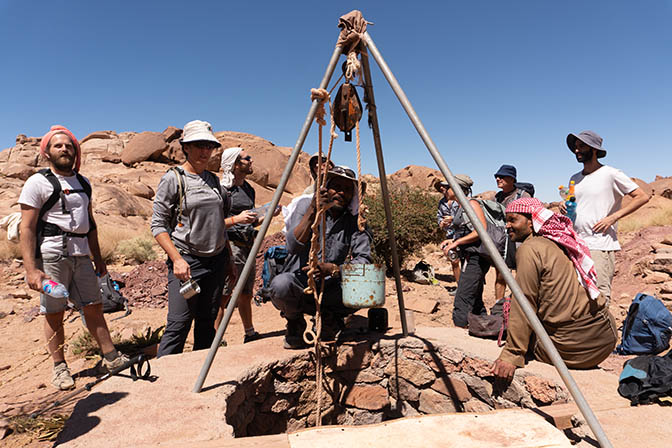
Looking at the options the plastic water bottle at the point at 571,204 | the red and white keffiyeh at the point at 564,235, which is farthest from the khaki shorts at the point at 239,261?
the plastic water bottle at the point at 571,204

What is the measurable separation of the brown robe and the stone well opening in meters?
0.38

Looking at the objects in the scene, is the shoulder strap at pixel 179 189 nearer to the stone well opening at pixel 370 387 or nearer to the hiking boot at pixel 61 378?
the stone well opening at pixel 370 387

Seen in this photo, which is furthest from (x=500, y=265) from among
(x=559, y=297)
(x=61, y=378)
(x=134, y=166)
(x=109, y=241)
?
(x=134, y=166)

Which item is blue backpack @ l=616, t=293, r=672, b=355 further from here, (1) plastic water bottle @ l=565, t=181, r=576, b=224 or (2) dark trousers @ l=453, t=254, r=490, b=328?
(2) dark trousers @ l=453, t=254, r=490, b=328

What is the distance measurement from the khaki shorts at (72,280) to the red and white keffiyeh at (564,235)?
3.21 meters

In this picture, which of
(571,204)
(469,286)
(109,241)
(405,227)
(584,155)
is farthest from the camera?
(109,241)

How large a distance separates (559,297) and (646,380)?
658mm

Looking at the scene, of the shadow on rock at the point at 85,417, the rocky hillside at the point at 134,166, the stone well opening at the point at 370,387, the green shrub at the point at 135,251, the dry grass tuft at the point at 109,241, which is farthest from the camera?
the rocky hillside at the point at 134,166

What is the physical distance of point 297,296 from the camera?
3.05 metres

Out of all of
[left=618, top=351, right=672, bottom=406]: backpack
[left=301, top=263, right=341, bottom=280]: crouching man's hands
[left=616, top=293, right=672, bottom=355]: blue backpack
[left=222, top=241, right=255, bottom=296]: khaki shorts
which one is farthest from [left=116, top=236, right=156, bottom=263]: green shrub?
[left=618, top=351, right=672, bottom=406]: backpack

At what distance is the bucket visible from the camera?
2.54 meters

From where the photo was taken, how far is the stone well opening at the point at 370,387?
2.88 metres

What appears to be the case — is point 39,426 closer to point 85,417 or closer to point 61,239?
point 85,417

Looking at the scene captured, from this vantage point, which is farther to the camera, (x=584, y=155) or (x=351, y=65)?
(x=584, y=155)
